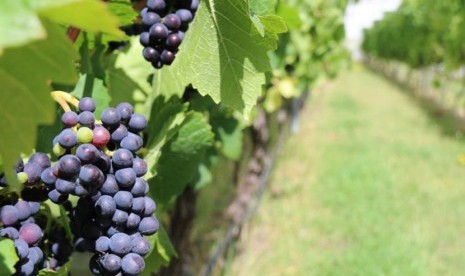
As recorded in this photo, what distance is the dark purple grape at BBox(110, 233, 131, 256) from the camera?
1056 mm

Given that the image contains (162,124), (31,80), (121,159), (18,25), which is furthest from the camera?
(162,124)

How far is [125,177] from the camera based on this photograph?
105 cm

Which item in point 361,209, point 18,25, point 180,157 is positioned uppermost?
point 18,25

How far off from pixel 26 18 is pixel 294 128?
941 cm

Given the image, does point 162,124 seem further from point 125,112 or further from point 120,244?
point 120,244

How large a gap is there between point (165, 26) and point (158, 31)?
0.03 meters

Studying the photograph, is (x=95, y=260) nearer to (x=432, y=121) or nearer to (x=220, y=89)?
(x=220, y=89)

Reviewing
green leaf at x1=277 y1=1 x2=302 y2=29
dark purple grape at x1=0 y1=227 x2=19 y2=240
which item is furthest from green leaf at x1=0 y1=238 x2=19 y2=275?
green leaf at x1=277 y1=1 x2=302 y2=29

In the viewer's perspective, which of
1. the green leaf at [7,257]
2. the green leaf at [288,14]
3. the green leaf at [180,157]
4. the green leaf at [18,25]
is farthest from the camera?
the green leaf at [288,14]

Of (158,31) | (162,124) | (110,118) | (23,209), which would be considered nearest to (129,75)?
(162,124)

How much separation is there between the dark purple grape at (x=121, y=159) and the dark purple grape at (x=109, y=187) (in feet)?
0.09

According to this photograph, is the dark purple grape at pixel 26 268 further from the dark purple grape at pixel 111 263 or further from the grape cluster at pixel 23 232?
the dark purple grape at pixel 111 263

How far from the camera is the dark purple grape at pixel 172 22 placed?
1350 millimetres

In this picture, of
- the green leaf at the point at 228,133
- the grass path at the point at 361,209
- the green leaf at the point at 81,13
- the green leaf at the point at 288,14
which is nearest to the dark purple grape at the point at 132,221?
the green leaf at the point at 81,13
